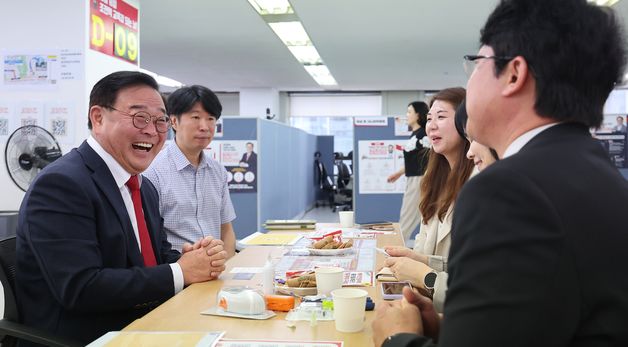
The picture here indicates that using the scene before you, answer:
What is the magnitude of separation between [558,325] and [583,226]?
14 centimetres

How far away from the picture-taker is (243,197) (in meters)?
5.50

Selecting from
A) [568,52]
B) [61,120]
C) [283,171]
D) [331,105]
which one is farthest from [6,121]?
[331,105]

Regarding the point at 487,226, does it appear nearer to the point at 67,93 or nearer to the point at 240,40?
the point at 67,93

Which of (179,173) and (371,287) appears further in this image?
(179,173)

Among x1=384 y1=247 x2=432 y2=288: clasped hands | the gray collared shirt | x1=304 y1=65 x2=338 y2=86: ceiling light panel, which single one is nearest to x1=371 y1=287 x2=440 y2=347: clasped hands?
x1=384 y1=247 x2=432 y2=288: clasped hands

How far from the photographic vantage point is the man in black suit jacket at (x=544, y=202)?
650 millimetres

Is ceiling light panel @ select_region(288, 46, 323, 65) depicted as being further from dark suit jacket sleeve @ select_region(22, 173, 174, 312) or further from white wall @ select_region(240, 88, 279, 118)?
dark suit jacket sleeve @ select_region(22, 173, 174, 312)

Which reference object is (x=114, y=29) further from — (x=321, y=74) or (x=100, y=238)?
(x=321, y=74)

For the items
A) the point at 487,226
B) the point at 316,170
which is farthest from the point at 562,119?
the point at 316,170

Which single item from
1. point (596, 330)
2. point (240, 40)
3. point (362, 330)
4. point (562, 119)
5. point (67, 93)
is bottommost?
point (362, 330)

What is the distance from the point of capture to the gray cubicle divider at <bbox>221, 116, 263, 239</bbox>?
549 centimetres

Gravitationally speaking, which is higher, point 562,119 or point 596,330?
point 562,119

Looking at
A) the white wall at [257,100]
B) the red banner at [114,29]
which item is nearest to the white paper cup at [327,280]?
the red banner at [114,29]

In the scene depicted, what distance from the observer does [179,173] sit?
254cm
